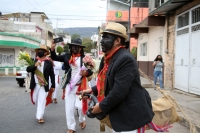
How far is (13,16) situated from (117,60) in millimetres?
57257

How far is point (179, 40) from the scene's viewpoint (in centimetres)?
1231

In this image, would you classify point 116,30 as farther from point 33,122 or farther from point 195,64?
point 195,64

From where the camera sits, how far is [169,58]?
44.7 ft

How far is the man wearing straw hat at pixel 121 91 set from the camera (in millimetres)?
2577

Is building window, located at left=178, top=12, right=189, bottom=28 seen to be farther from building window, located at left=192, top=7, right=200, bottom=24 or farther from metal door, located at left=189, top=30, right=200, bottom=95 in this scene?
metal door, located at left=189, top=30, right=200, bottom=95

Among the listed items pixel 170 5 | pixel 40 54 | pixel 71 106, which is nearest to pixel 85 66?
pixel 71 106

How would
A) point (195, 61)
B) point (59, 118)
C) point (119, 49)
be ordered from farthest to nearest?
point (195, 61), point (59, 118), point (119, 49)

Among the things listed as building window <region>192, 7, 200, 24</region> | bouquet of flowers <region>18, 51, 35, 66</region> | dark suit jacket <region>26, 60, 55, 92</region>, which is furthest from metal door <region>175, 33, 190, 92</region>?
bouquet of flowers <region>18, 51, 35, 66</region>

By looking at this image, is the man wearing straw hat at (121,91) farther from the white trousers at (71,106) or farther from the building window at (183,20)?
the building window at (183,20)

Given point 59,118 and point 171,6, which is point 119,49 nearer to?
point 59,118

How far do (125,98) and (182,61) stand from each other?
387 inches

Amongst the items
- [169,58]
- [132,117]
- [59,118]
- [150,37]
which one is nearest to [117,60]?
[132,117]

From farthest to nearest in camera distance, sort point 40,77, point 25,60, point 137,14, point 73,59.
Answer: point 137,14
point 25,60
point 40,77
point 73,59

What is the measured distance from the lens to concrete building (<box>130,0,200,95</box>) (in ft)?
34.6
